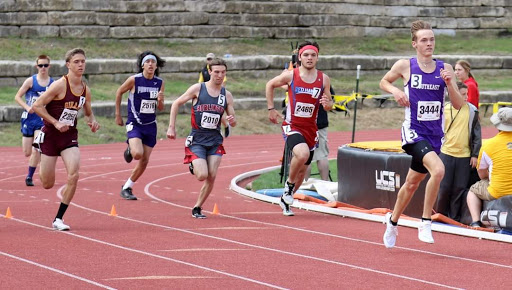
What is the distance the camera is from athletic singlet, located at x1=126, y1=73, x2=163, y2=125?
1435 centimetres

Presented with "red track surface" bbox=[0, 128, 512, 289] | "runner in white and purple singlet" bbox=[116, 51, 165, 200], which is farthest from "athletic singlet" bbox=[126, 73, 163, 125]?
"red track surface" bbox=[0, 128, 512, 289]

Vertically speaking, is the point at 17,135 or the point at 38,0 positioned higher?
the point at 38,0

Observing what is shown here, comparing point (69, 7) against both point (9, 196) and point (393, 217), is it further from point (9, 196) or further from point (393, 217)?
point (393, 217)

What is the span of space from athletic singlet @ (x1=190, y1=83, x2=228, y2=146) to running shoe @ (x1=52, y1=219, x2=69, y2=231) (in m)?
2.15

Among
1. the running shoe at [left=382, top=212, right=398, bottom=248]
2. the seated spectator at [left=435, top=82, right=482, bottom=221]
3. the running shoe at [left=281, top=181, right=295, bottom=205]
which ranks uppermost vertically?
the seated spectator at [left=435, top=82, right=482, bottom=221]

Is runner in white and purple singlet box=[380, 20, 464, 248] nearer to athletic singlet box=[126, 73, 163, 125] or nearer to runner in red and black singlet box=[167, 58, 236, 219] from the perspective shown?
runner in red and black singlet box=[167, 58, 236, 219]

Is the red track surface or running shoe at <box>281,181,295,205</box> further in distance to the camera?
running shoe at <box>281,181,295,205</box>

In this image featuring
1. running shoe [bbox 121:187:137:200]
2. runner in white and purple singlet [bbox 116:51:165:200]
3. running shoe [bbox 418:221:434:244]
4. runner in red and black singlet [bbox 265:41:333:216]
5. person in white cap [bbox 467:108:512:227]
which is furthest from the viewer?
running shoe [bbox 121:187:137:200]

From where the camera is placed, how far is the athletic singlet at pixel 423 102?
966cm

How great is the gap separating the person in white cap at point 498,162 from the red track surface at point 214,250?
68 cm

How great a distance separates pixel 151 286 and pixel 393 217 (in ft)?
9.37

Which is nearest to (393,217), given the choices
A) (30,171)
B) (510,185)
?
(510,185)

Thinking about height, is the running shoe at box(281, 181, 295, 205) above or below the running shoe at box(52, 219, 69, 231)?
above

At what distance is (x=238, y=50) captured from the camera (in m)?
34.7
